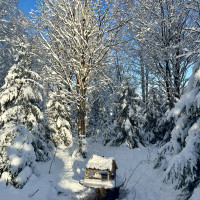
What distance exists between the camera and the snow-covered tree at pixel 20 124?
18.4 ft

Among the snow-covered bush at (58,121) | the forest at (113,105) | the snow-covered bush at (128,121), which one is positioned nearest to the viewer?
the forest at (113,105)

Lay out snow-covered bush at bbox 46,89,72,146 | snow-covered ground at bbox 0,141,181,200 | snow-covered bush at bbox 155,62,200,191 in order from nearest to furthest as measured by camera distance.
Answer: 1. snow-covered bush at bbox 155,62,200,191
2. snow-covered ground at bbox 0,141,181,200
3. snow-covered bush at bbox 46,89,72,146

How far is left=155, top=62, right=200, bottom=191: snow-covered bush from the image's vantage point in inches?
150

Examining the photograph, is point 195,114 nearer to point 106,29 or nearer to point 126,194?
point 126,194

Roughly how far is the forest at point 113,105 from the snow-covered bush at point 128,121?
0.08 metres

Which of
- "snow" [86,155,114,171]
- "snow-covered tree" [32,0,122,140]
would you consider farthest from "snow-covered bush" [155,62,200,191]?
"snow-covered tree" [32,0,122,140]

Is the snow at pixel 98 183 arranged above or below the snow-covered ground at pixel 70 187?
above

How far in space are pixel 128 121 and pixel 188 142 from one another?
9.83 m

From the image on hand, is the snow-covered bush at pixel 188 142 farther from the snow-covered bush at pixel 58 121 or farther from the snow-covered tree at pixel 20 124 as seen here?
the snow-covered bush at pixel 58 121

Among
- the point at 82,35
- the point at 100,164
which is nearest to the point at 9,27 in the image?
the point at 82,35

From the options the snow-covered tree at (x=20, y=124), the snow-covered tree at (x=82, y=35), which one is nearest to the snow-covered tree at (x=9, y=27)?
the snow-covered tree at (x=82, y=35)

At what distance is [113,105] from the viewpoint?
14648 millimetres

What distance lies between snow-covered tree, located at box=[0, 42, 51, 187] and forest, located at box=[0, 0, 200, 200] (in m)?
0.03

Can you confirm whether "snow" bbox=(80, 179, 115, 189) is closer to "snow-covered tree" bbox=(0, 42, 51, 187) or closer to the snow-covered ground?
the snow-covered ground
